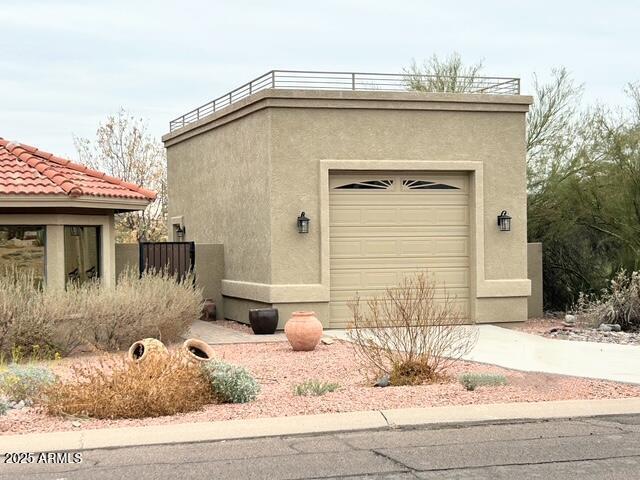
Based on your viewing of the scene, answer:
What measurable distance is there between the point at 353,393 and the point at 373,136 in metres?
8.63

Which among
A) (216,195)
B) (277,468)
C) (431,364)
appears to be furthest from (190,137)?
(277,468)

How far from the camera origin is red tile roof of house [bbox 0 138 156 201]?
50.8 feet

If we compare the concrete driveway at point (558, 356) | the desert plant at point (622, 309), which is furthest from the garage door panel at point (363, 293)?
the desert plant at point (622, 309)

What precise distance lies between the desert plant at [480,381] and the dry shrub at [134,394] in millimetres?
2971

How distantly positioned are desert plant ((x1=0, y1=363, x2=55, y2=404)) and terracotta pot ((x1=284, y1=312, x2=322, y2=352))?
4910 millimetres

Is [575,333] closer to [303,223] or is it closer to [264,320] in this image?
[303,223]

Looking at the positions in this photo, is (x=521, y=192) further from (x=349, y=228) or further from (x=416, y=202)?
(x=349, y=228)

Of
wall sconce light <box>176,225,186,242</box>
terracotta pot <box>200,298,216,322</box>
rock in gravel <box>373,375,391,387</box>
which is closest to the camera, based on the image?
rock in gravel <box>373,375,391,387</box>

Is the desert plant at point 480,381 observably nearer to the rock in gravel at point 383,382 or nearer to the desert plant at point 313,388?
the rock in gravel at point 383,382

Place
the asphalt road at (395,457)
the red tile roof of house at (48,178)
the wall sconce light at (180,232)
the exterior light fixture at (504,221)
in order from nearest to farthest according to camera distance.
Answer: the asphalt road at (395,457)
the red tile roof of house at (48,178)
the exterior light fixture at (504,221)
the wall sconce light at (180,232)

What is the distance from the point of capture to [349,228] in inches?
725

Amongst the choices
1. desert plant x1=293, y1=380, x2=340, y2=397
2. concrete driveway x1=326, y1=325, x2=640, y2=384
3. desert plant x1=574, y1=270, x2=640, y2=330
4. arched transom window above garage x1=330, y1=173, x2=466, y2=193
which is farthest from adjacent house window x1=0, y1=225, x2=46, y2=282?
desert plant x1=574, y1=270, x2=640, y2=330

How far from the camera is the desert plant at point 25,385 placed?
10.3 m

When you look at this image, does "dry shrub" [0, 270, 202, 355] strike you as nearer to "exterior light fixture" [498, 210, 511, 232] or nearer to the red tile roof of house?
the red tile roof of house
